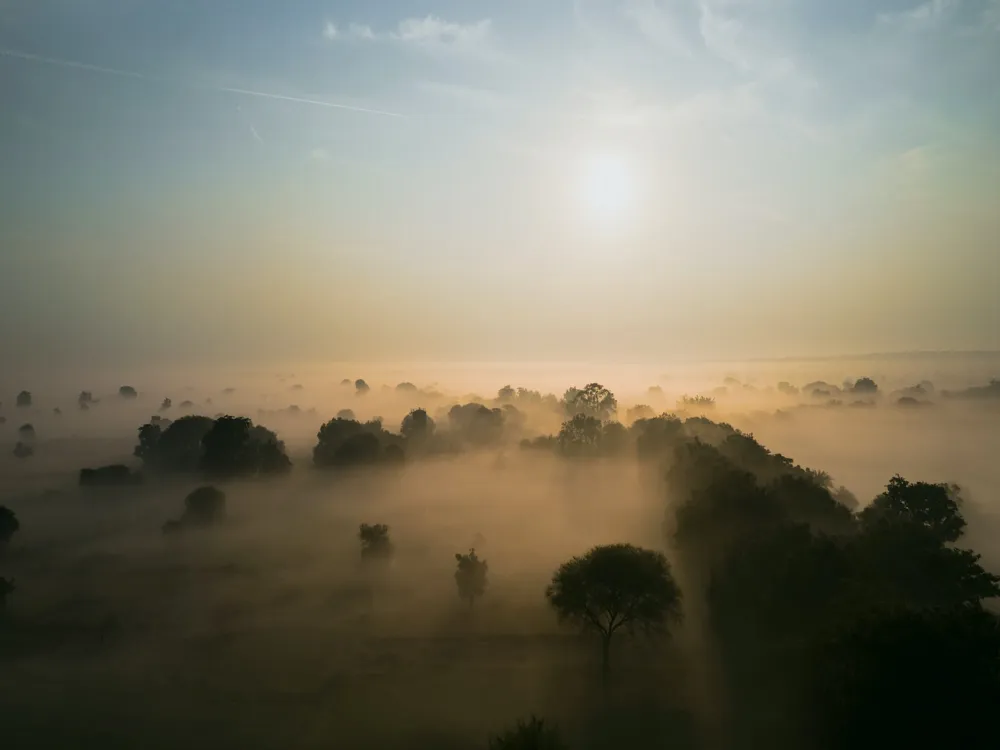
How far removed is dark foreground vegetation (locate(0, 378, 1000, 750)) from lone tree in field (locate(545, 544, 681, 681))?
0.15 meters

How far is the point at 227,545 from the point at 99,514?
26.1 meters

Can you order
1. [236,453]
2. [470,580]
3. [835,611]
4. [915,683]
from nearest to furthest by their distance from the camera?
[915,683], [835,611], [470,580], [236,453]

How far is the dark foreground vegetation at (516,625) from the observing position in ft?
90.2

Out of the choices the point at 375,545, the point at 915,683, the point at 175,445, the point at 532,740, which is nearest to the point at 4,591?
the point at 375,545

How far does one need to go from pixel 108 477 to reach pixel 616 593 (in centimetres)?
9008

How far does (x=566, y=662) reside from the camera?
38938 mm

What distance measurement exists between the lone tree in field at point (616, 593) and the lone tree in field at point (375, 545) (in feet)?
91.4

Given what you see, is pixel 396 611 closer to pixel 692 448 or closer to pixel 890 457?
pixel 692 448

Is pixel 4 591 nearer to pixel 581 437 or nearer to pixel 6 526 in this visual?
pixel 6 526

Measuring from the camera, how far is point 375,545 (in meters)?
61.8

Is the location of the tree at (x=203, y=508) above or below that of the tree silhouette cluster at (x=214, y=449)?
below

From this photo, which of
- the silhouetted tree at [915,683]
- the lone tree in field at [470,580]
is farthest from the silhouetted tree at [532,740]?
the lone tree in field at [470,580]

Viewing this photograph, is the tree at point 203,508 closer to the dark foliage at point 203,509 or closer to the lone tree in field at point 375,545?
the dark foliage at point 203,509

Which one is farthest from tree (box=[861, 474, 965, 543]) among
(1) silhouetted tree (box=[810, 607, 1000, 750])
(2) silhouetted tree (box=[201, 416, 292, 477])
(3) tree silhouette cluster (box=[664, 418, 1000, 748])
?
(2) silhouetted tree (box=[201, 416, 292, 477])
